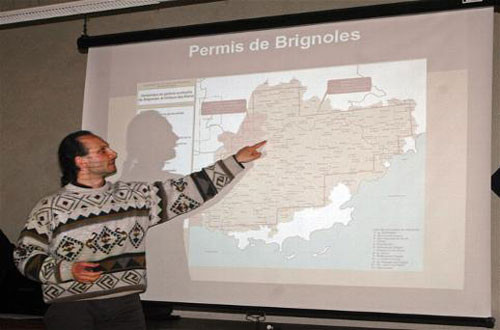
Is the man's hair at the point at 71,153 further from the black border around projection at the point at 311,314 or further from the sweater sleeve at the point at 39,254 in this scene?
the black border around projection at the point at 311,314

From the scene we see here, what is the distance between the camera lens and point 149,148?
129 inches

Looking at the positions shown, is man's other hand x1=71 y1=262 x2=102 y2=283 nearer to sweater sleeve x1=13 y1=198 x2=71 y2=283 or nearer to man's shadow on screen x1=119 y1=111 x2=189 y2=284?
sweater sleeve x1=13 y1=198 x2=71 y2=283

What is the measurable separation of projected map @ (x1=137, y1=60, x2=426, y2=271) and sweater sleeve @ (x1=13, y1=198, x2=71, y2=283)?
91cm

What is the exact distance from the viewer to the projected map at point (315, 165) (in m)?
2.81

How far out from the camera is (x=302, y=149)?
299 centimetres

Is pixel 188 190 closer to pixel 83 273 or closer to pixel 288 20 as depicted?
pixel 83 273

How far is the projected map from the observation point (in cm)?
281

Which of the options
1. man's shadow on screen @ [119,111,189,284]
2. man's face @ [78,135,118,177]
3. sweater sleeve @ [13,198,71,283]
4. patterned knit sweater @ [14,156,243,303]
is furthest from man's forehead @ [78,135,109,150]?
man's shadow on screen @ [119,111,189,284]

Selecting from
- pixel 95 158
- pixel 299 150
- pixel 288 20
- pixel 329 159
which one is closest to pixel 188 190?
pixel 95 158

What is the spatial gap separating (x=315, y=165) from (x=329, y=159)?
0.25ft

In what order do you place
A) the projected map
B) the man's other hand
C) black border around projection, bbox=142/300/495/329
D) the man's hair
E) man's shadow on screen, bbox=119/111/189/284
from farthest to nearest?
man's shadow on screen, bbox=119/111/189/284 → the projected map → black border around projection, bbox=142/300/495/329 → the man's hair → the man's other hand

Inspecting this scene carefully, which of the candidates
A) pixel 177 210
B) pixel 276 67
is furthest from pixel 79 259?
Result: pixel 276 67

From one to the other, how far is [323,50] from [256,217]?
0.93 meters

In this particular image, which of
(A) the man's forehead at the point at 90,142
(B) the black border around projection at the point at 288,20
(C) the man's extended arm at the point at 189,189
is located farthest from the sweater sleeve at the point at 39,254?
(B) the black border around projection at the point at 288,20
